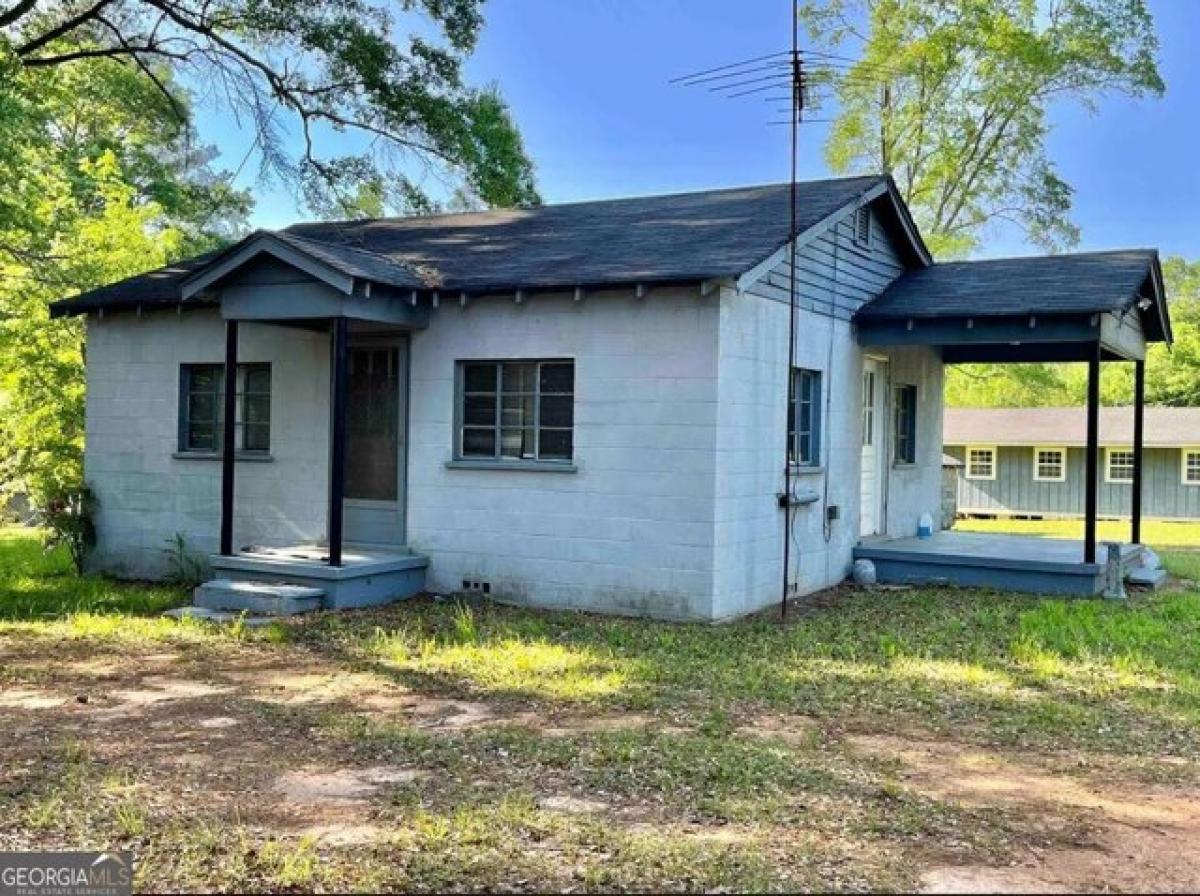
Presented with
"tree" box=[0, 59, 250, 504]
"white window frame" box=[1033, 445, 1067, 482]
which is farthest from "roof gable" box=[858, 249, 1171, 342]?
"white window frame" box=[1033, 445, 1067, 482]

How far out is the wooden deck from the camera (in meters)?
11.2

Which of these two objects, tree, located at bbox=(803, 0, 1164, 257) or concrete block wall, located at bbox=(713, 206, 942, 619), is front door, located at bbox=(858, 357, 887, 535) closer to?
concrete block wall, located at bbox=(713, 206, 942, 619)

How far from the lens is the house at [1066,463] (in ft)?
89.4

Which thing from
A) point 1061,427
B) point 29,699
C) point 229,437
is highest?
point 1061,427

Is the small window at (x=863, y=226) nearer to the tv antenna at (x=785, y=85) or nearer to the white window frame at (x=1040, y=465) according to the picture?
the tv antenna at (x=785, y=85)

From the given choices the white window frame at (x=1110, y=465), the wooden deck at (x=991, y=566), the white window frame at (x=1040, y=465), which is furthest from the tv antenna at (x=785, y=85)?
the white window frame at (x=1110, y=465)

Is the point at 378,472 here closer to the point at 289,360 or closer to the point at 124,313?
the point at 289,360

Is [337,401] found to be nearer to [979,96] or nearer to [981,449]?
[979,96]

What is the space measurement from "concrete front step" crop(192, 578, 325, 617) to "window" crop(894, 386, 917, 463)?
8.06 metres

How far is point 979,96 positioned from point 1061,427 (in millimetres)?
9008

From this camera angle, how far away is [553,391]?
10016 mm

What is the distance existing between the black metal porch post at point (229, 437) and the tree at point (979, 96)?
20036 millimetres

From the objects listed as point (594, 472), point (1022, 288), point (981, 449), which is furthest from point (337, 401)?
point (981, 449)

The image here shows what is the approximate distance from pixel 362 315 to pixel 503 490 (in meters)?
2.12
